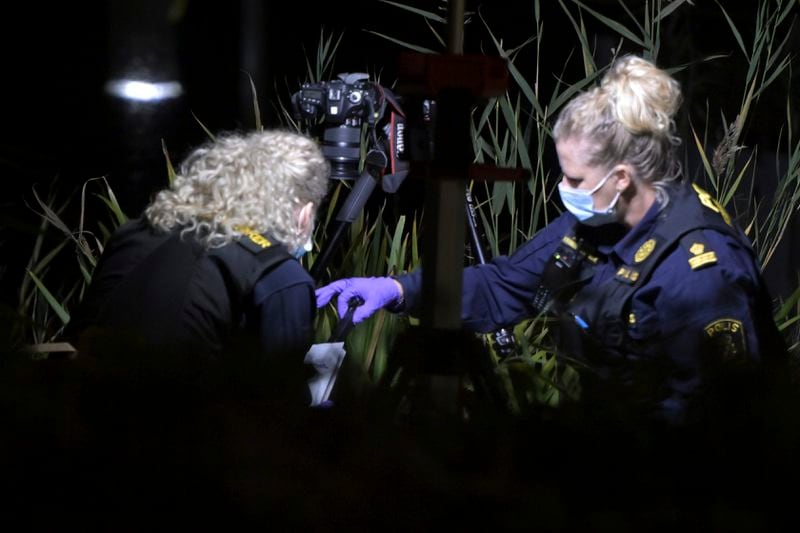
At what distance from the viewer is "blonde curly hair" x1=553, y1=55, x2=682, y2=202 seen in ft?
7.89

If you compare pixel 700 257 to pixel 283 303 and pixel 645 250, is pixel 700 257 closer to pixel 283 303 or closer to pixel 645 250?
pixel 645 250

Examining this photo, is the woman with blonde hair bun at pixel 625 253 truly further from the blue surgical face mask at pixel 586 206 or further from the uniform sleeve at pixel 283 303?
the uniform sleeve at pixel 283 303

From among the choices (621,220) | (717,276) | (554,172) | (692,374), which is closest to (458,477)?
(692,374)

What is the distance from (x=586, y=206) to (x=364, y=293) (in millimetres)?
539

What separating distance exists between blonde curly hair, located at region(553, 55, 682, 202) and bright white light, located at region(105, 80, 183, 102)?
3025mm

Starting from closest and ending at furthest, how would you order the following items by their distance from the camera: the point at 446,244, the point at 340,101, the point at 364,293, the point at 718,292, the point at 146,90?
the point at 446,244 → the point at 718,292 → the point at 364,293 → the point at 340,101 → the point at 146,90

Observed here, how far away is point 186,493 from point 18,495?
141 millimetres

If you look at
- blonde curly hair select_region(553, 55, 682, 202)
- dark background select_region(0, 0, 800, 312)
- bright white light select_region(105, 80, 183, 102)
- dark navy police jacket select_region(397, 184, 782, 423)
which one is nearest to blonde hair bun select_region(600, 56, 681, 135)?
blonde curly hair select_region(553, 55, 682, 202)

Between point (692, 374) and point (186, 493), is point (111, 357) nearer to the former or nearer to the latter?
point (186, 493)

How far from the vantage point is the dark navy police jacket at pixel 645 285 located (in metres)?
1.79

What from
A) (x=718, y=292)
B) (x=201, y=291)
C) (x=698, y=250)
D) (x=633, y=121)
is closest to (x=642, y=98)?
(x=633, y=121)

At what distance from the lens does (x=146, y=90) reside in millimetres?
5113

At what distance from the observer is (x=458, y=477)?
37.8 inches

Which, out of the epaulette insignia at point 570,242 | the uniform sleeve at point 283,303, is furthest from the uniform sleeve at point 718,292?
the uniform sleeve at point 283,303
